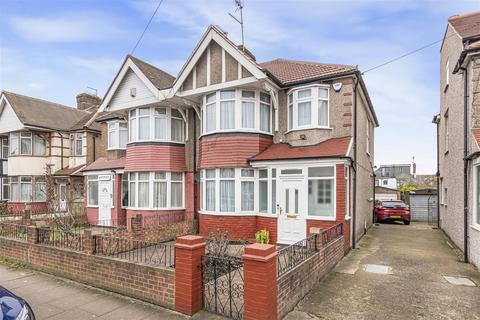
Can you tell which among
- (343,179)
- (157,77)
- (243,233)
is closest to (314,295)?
(343,179)

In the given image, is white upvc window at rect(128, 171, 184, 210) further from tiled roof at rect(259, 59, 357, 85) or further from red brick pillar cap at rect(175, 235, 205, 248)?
red brick pillar cap at rect(175, 235, 205, 248)

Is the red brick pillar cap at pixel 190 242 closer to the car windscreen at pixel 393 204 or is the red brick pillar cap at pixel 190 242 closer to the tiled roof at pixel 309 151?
the tiled roof at pixel 309 151

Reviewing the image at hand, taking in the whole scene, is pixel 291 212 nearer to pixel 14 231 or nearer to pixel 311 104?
pixel 311 104

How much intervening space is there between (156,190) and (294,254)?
8.81 meters

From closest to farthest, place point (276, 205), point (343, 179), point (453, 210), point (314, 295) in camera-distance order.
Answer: point (314, 295)
point (343, 179)
point (276, 205)
point (453, 210)

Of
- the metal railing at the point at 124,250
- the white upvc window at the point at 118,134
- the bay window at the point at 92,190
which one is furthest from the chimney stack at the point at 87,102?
the metal railing at the point at 124,250

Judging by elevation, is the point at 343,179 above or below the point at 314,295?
above

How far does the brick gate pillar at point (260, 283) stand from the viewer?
4.55 m

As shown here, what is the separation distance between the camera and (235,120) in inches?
445

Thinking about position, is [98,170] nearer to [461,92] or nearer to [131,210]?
[131,210]

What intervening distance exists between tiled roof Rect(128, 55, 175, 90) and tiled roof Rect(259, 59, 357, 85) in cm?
484

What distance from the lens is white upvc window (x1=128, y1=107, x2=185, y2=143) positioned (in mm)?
13555

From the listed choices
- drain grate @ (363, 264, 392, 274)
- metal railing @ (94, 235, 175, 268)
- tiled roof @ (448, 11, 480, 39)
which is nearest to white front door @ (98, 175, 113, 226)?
metal railing @ (94, 235, 175, 268)

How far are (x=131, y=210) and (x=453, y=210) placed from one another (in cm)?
1357
